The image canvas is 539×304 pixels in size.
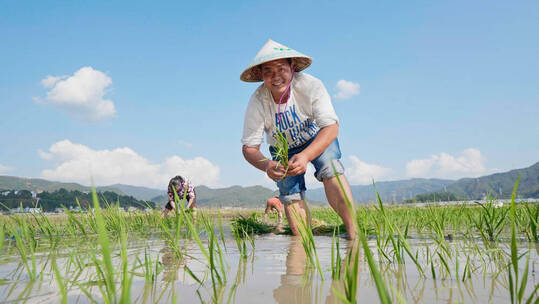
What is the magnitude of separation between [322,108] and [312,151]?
0.60 m

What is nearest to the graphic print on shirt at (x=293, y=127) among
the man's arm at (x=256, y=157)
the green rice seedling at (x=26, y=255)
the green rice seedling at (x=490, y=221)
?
the man's arm at (x=256, y=157)

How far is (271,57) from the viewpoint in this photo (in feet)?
10.0

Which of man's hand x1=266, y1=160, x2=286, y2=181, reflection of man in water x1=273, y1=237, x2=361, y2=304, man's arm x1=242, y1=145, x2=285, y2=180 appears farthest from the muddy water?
man's arm x1=242, y1=145, x2=285, y2=180

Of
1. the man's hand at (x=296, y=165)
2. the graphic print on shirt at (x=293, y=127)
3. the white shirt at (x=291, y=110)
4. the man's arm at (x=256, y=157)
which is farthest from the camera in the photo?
the graphic print on shirt at (x=293, y=127)

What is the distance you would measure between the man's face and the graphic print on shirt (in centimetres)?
24

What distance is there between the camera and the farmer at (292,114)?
3219 millimetres

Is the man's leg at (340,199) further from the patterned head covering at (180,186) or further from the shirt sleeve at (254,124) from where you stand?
the patterned head covering at (180,186)

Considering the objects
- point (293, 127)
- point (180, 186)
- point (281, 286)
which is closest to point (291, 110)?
point (293, 127)

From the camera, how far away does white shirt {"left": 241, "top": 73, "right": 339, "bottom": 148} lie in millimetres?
3369

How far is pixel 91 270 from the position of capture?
170cm

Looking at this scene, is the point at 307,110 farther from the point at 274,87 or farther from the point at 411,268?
the point at 411,268

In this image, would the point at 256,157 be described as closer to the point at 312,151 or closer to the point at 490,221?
the point at 312,151

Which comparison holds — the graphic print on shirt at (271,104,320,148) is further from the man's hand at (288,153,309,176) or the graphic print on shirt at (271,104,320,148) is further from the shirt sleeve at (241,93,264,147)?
the man's hand at (288,153,309,176)

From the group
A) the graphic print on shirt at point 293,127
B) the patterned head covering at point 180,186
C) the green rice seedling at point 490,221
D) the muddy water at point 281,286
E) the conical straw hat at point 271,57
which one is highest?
the conical straw hat at point 271,57
